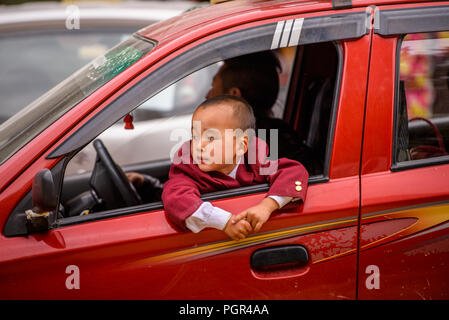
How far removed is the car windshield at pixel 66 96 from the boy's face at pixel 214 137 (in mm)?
333

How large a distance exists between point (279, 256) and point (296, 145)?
828 millimetres

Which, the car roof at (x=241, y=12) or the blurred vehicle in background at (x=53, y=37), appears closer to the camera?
the car roof at (x=241, y=12)

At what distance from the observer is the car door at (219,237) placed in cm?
188

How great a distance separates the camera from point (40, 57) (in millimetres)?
4641

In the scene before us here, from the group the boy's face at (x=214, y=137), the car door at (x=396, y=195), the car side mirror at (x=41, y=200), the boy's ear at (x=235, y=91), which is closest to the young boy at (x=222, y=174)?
the boy's face at (x=214, y=137)

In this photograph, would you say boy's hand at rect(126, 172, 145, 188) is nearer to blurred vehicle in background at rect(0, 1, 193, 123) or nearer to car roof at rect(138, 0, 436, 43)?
car roof at rect(138, 0, 436, 43)

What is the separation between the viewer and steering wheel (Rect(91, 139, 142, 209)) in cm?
242

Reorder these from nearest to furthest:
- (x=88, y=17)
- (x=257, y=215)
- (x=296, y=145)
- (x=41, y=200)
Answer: (x=41, y=200)
(x=257, y=215)
(x=296, y=145)
(x=88, y=17)

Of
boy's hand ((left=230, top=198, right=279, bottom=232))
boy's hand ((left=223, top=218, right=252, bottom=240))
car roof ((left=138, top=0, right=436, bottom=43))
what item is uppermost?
car roof ((left=138, top=0, right=436, bottom=43))

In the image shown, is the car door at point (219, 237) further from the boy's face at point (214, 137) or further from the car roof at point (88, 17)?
the car roof at point (88, 17)

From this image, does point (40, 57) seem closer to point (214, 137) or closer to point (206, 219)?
point (214, 137)

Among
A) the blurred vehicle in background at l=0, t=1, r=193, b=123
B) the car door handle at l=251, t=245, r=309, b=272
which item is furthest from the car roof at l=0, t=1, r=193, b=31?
the car door handle at l=251, t=245, r=309, b=272

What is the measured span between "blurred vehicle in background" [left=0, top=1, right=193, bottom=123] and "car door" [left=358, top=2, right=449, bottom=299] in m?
2.55

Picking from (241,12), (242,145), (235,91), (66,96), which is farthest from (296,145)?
(66,96)
